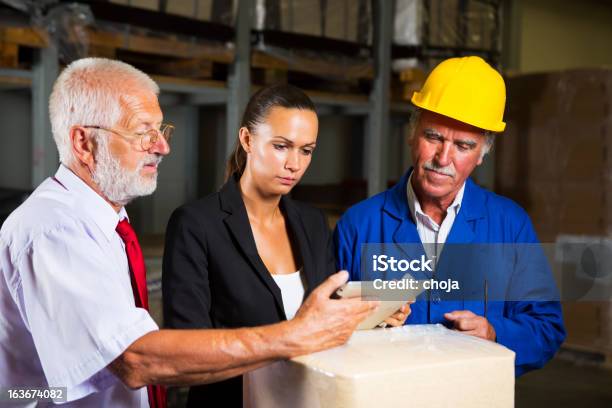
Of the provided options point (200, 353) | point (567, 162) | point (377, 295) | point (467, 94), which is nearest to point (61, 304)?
point (200, 353)

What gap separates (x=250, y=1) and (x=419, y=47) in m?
1.51

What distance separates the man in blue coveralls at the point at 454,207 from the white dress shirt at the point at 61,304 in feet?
3.23

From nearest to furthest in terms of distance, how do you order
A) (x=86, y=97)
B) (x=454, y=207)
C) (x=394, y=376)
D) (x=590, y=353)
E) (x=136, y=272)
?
(x=394, y=376), (x=86, y=97), (x=136, y=272), (x=454, y=207), (x=590, y=353)

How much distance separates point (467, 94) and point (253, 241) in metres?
0.82

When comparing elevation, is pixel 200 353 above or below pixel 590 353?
above

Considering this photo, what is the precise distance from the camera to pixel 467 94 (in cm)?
224

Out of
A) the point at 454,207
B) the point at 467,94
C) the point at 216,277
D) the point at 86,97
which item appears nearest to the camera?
the point at 86,97

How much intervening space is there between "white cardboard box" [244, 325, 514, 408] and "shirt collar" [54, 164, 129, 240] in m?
0.51

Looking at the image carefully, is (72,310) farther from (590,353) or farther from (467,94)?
(590,353)

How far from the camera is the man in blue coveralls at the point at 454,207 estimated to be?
2.18 meters

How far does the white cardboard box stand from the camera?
131cm

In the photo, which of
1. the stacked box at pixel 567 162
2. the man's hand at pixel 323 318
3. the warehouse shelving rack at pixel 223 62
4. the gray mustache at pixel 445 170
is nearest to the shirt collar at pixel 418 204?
the gray mustache at pixel 445 170

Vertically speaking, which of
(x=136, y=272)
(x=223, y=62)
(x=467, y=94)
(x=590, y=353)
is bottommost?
(x=590, y=353)

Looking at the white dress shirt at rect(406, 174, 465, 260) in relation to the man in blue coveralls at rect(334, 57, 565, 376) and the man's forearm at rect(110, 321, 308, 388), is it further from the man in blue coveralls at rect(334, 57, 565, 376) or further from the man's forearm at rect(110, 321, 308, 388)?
the man's forearm at rect(110, 321, 308, 388)
